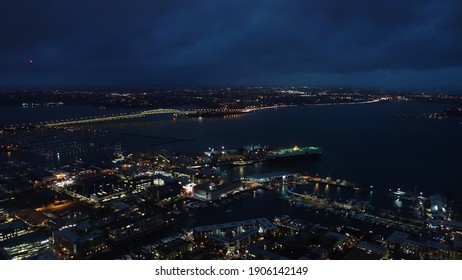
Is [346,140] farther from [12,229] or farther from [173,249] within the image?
[12,229]

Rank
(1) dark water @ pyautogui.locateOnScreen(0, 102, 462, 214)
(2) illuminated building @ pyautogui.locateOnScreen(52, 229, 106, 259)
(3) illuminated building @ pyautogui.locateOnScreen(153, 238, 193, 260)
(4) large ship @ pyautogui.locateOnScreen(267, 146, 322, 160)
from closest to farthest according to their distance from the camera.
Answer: (3) illuminated building @ pyautogui.locateOnScreen(153, 238, 193, 260), (2) illuminated building @ pyautogui.locateOnScreen(52, 229, 106, 259), (1) dark water @ pyautogui.locateOnScreen(0, 102, 462, 214), (4) large ship @ pyautogui.locateOnScreen(267, 146, 322, 160)

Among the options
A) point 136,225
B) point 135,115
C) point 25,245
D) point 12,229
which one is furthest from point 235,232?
point 135,115

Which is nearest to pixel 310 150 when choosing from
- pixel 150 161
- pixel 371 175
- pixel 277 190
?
pixel 371 175

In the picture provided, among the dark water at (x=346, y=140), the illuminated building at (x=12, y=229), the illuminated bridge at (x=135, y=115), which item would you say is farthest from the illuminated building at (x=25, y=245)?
the illuminated bridge at (x=135, y=115)

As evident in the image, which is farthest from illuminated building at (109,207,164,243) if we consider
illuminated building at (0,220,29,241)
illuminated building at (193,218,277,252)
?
illuminated building at (0,220,29,241)

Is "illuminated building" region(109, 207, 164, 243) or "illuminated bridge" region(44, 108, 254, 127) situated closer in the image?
"illuminated building" region(109, 207, 164, 243)

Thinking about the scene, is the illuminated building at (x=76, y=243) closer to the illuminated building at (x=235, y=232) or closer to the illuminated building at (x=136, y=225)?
the illuminated building at (x=136, y=225)

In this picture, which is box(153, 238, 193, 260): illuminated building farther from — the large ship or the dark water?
the large ship

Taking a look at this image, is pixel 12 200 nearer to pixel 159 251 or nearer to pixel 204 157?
pixel 159 251
